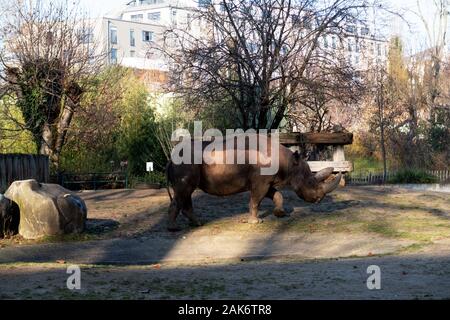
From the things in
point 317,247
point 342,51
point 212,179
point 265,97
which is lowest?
point 317,247

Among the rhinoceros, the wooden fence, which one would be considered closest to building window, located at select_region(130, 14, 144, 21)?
the wooden fence

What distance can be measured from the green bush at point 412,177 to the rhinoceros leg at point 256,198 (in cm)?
1674

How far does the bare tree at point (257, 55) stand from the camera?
21.0 metres

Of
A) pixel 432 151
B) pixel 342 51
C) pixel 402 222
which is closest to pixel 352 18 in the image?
pixel 342 51

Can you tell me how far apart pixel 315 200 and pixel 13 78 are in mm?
18175

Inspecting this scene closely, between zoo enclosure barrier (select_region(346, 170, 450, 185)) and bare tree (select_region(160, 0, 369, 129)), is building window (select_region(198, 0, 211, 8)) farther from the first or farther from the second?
zoo enclosure barrier (select_region(346, 170, 450, 185))

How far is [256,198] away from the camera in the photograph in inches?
628

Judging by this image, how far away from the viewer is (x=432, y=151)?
39969 mm

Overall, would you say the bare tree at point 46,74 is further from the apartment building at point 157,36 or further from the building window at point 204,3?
the building window at point 204,3

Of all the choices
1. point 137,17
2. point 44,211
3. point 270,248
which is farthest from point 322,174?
point 137,17

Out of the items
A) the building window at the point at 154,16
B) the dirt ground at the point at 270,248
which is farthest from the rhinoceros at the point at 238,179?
the building window at the point at 154,16

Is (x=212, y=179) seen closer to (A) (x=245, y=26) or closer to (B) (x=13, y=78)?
(A) (x=245, y=26)

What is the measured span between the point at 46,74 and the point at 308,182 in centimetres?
1723

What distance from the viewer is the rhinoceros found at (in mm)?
15742
